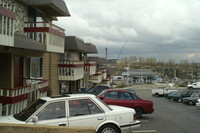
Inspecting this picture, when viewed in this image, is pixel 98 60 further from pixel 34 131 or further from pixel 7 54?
pixel 34 131

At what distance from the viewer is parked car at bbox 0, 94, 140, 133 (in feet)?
21.0

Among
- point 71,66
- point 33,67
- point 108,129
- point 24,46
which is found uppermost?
point 24,46

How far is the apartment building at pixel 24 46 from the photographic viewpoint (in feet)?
30.2

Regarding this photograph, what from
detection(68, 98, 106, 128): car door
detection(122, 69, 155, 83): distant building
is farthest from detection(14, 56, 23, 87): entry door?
detection(122, 69, 155, 83): distant building

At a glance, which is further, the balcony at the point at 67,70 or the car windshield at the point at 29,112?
the balcony at the point at 67,70

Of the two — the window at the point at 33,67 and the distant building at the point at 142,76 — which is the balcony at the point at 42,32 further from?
the distant building at the point at 142,76

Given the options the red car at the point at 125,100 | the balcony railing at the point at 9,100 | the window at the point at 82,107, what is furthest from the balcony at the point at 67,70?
the window at the point at 82,107

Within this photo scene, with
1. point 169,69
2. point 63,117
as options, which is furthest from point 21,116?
point 169,69

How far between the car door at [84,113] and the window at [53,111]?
0.69 ft

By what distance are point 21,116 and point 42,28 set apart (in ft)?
24.2

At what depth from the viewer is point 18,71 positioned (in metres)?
13.7

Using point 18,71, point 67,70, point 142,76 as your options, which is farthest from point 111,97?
point 142,76

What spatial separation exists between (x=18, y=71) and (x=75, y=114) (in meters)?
8.12

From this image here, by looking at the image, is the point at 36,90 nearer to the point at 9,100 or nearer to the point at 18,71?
the point at 18,71
